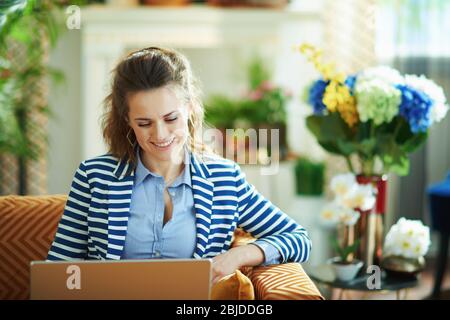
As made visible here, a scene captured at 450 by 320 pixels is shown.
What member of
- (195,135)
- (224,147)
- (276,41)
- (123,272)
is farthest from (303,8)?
(123,272)

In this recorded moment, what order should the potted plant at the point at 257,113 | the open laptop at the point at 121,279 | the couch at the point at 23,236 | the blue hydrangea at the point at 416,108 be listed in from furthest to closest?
the potted plant at the point at 257,113
the blue hydrangea at the point at 416,108
the couch at the point at 23,236
the open laptop at the point at 121,279

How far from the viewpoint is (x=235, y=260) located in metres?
1.49

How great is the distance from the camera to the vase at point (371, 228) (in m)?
2.11

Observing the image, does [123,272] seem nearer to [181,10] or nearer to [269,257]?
A: [269,257]

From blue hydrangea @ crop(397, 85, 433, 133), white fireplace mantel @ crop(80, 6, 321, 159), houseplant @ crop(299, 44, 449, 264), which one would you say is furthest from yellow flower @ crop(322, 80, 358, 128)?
white fireplace mantel @ crop(80, 6, 321, 159)

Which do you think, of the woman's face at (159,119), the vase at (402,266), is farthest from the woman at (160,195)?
the vase at (402,266)

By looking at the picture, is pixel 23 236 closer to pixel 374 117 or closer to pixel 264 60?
pixel 374 117

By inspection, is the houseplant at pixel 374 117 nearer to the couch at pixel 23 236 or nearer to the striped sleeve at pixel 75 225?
the couch at pixel 23 236

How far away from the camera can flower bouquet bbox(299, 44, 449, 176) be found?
77.4 inches

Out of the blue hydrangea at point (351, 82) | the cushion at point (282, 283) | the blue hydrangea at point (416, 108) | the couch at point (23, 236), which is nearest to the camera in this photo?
the cushion at point (282, 283)

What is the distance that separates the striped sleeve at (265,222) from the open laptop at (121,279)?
41 centimetres

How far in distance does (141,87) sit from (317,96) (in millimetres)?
791

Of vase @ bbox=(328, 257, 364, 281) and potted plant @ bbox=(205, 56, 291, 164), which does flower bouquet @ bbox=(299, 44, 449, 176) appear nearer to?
vase @ bbox=(328, 257, 364, 281)

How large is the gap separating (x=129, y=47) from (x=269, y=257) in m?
2.85
